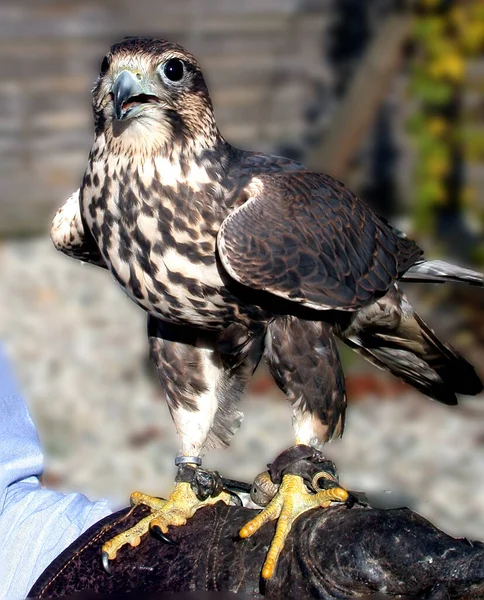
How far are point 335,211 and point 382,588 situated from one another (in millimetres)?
1109

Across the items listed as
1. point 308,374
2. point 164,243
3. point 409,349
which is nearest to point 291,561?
point 308,374

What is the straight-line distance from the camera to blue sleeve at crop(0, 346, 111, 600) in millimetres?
2502

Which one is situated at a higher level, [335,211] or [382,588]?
[335,211]

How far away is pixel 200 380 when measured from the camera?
2.82 m

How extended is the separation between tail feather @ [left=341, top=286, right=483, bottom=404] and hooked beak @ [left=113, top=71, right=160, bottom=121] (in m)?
0.90

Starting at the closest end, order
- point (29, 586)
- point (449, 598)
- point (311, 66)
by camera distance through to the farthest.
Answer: point (449, 598)
point (29, 586)
point (311, 66)

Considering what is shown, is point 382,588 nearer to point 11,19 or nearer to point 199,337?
point 199,337

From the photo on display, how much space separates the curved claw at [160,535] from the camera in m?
2.48

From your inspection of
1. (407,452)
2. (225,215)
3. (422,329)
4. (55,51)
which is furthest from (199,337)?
(55,51)

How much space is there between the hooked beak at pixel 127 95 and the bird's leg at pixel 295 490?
0.96m

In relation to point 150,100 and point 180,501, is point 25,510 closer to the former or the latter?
point 180,501

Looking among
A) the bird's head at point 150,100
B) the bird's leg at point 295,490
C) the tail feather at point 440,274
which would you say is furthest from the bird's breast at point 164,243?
the tail feather at point 440,274

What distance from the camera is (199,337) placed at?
9.18ft

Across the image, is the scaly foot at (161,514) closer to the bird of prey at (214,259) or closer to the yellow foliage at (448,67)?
the bird of prey at (214,259)
